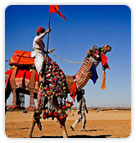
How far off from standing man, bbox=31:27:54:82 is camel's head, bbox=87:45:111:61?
0.91m

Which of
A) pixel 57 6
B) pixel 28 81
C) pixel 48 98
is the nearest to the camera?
pixel 48 98

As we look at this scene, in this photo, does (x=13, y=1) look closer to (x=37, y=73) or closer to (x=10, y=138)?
(x=37, y=73)

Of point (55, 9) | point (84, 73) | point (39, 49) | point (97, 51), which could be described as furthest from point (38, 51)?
point (97, 51)

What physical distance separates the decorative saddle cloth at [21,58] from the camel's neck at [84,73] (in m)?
1.13

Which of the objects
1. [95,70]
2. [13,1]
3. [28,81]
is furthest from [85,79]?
[13,1]

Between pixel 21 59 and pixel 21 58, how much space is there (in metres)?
0.03

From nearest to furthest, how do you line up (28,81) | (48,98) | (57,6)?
(48,98) < (57,6) < (28,81)

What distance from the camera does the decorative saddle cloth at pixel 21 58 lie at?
254 inches

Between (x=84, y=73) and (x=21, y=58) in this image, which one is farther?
(x=21, y=58)

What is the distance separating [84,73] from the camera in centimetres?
611

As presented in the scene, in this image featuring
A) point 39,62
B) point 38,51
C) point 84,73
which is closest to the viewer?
point 39,62

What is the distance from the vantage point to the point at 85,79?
6.08m

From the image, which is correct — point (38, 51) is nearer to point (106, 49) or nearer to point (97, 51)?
point (97, 51)

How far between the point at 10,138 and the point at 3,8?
287cm
